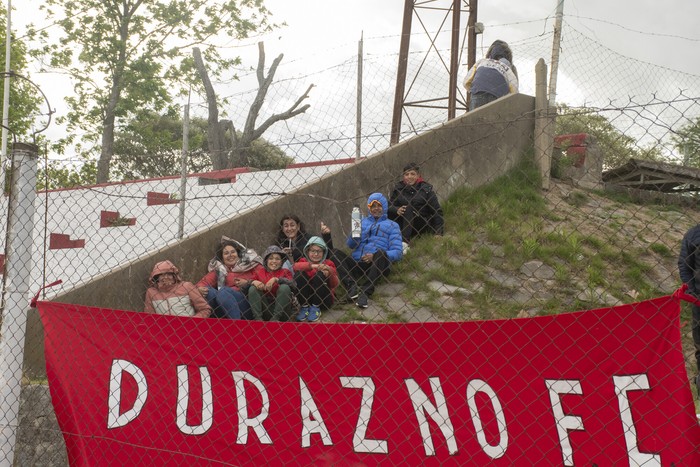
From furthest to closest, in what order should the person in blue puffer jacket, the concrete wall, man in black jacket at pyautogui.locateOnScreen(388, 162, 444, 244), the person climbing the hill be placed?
1. the person climbing the hill
2. man in black jacket at pyautogui.locateOnScreen(388, 162, 444, 244)
3. the person in blue puffer jacket
4. the concrete wall

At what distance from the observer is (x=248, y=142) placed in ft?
53.7

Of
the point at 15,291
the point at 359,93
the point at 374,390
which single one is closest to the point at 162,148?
the point at 359,93

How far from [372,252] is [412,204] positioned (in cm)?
75

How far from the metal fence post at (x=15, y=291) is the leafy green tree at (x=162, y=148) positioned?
698 centimetres

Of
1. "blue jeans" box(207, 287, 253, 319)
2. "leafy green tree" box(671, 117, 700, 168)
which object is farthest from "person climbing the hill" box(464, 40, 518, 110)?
"blue jeans" box(207, 287, 253, 319)

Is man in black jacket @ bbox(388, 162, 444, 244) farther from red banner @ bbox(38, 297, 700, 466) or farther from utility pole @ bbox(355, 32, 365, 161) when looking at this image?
red banner @ bbox(38, 297, 700, 466)

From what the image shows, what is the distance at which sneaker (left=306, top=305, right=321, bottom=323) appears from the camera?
20.4 feet

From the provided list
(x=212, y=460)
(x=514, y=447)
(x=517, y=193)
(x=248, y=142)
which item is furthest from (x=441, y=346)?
(x=248, y=142)

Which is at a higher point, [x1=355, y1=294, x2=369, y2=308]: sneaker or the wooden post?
the wooden post

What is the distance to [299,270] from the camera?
6.22 metres

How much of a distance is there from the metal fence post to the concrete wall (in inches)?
54.0

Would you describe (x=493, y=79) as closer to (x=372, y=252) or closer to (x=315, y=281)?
(x=372, y=252)

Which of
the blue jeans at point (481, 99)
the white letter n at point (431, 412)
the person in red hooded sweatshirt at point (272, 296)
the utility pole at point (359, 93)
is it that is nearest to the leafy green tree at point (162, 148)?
the utility pole at point (359, 93)

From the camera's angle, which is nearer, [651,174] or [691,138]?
[691,138]
